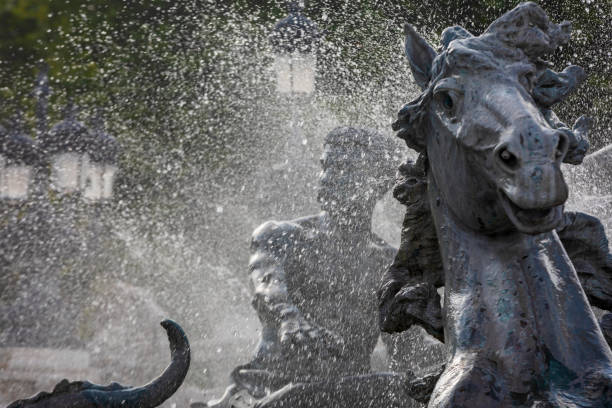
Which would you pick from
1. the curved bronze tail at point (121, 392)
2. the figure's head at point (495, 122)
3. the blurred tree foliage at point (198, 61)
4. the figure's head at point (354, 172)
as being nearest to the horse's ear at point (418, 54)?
the figure's head at point (495, 122)

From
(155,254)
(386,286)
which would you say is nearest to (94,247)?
(155,254)

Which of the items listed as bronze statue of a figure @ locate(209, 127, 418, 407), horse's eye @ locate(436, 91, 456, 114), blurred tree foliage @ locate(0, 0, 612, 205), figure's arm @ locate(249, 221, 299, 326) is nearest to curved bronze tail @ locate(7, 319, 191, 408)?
bronze statue of a figure @ locate(209, 127, 418, 407)

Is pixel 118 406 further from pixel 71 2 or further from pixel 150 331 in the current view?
pixel 71 2

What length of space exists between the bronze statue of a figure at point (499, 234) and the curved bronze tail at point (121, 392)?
3.60ft

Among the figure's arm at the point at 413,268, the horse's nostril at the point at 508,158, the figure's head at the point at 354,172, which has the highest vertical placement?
the horse's nostril at the point at 508,158

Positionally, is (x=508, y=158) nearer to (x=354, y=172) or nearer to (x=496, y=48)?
(x=496, y=48)

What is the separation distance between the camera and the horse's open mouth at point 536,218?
1637 millimetres

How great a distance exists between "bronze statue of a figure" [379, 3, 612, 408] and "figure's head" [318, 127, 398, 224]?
2.01 meters

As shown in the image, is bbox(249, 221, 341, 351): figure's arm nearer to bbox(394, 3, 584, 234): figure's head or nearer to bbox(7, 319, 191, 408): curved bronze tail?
bbox(7, 319, 191, 408): curved bronze tail

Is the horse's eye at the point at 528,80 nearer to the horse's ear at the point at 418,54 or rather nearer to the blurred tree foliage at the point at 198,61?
the horse's ear at the point at 418,54

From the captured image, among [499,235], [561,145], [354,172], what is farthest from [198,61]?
[561,145]

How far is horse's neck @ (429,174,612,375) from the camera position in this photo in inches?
69.2

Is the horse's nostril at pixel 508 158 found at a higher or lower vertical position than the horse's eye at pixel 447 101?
higher

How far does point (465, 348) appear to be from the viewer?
182 cm
